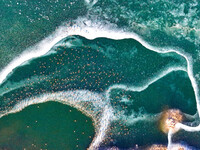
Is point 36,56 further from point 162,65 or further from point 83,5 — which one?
point 162,65

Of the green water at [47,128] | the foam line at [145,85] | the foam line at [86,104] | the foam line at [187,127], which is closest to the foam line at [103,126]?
the foam line at [86,104]

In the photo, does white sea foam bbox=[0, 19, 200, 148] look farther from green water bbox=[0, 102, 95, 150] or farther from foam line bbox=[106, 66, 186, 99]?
green water bbox=[0, 102, 95, 150]

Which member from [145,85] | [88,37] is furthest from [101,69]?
[145,85]

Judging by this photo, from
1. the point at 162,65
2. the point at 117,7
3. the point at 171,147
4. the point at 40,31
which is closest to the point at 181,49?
the point at 162,65

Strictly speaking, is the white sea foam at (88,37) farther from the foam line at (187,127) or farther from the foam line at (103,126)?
the foam line at (103,126)

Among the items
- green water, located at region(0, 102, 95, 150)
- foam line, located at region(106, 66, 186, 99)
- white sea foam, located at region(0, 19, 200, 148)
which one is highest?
white sea foam, located at region(0, 19, 200, 148)

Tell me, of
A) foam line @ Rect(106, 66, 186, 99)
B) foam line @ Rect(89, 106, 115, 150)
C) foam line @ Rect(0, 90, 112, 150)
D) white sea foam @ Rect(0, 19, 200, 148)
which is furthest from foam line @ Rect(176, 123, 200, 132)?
foam line @ Rect(0, 90, 112, 150)
